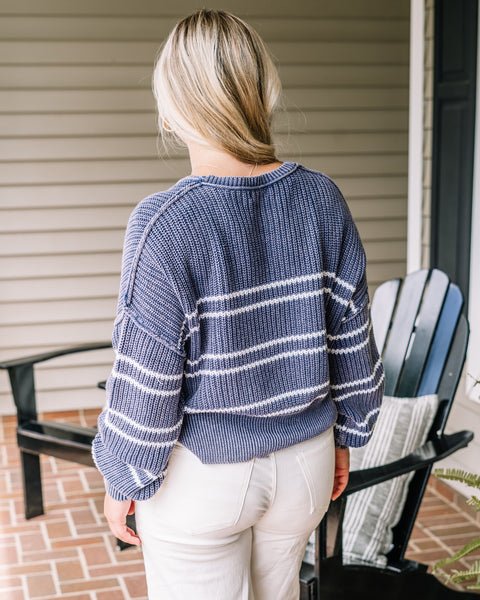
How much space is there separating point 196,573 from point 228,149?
0.76m

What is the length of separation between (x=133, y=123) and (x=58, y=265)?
107 centimetres

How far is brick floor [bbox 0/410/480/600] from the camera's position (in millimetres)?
2764

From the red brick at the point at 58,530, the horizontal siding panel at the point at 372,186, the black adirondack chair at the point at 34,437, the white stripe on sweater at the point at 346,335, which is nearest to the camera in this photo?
the white stripe on sweater at the point at 346,335

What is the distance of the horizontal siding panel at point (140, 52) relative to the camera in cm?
462

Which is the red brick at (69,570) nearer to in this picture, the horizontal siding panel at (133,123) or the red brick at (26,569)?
the red brick at (26,569)

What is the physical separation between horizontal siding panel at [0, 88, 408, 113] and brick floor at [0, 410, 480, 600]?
2314 mm

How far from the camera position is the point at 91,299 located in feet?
16.2

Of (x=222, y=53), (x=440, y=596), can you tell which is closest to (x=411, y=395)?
(x=440, y=596)

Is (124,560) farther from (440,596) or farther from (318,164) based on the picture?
(318,164)

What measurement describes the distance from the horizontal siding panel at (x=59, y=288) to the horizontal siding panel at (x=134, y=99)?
1.11 m

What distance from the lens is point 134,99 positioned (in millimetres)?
4812

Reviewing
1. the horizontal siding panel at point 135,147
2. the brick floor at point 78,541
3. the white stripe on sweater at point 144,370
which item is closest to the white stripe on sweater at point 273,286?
the white stripe on sweater at point 144,370

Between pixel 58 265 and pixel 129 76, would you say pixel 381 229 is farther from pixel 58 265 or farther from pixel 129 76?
pixel 58 265

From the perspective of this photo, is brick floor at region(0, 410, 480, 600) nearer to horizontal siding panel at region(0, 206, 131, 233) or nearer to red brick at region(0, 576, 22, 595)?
red brick at region(0, 576, 22, 595)
